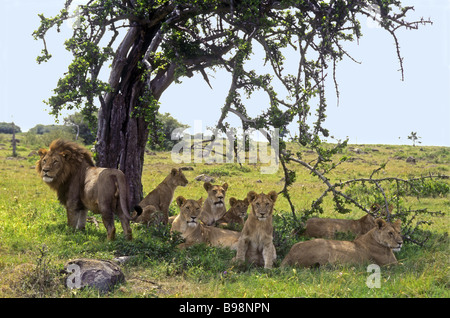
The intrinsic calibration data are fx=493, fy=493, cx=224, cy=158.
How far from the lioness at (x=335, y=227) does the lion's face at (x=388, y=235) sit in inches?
83.6

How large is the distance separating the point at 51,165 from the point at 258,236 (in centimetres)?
487

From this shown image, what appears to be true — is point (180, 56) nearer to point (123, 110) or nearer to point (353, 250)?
point (123, 110)

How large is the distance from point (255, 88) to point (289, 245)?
4.40m

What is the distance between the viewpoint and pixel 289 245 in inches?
361

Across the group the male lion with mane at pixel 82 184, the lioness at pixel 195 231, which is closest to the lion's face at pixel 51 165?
the male lion with mane at pixel 82 184

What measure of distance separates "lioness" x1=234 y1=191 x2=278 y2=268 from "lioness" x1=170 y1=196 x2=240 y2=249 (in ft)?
3.28

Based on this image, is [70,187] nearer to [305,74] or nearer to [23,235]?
[23,235]

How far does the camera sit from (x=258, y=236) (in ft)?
26.2

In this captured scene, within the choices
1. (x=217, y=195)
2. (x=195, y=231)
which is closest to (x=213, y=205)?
(x=217, y=195)

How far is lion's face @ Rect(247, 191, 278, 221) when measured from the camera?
25.8 feet

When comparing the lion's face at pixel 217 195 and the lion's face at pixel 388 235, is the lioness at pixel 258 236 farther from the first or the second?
the lion's face at pixel 217 195

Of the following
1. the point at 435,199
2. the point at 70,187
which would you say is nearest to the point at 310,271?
the point at 70,187

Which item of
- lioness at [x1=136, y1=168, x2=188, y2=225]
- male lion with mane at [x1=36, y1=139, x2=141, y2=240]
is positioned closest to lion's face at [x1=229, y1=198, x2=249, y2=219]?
lioness at [x1=136, y1=168, x2=188, y2=225]

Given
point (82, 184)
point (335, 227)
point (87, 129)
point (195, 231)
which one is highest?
point (87, 129)
